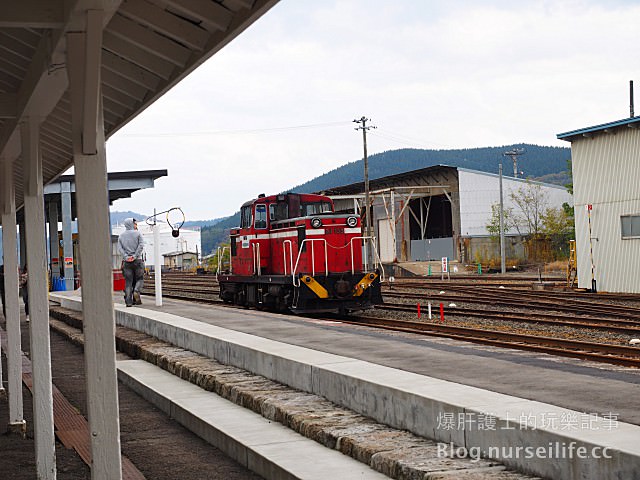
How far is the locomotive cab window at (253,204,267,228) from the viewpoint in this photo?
2155cm

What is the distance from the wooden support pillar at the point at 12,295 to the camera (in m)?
7.88

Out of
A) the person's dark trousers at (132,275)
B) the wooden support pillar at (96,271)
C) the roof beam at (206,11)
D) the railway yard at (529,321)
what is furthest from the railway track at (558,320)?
the roof beam at (206,11)

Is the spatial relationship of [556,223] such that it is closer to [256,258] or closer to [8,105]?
[256,258]

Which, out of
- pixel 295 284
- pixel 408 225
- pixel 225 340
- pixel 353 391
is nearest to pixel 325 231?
pixel 295 284

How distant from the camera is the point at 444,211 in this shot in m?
59.8

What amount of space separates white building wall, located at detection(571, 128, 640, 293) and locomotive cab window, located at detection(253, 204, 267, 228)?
41.5 ft

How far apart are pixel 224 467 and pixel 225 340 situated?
136 inches

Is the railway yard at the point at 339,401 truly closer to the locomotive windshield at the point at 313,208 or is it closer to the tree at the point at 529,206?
the locomotive windshield at the point at 313,208

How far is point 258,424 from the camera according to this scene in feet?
23.0

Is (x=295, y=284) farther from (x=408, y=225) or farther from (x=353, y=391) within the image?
(x=408, y=225)

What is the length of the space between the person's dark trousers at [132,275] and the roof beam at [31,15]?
12557mm

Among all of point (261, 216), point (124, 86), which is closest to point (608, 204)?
point (261, 216)

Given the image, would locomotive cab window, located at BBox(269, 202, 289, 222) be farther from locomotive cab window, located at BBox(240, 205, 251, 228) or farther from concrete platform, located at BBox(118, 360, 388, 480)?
concrete platform, located at BBox(118, 360, 388, 480)

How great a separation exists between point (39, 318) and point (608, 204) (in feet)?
80.0
